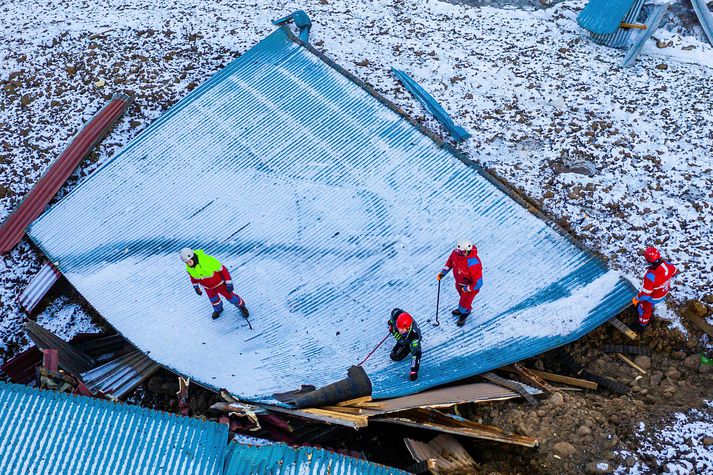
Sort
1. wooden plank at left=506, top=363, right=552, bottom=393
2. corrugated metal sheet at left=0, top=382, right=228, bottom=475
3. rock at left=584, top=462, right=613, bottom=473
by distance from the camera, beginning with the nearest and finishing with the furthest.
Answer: corrugated metal sheet at left=0, top=382, right=228, bottom=475 < rock at left=584, top=462, right=613, bottom=473 < wooden plank at left=506, top=363, right=552, bottom=393

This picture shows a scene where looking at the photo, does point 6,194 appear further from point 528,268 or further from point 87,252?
point 528,268

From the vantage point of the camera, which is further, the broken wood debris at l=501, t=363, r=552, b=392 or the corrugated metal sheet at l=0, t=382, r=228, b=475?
the broken wood debris at l=501, t=363, r=552, b=392

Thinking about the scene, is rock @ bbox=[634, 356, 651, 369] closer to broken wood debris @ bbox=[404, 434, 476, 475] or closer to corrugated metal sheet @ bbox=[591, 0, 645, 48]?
broken wood debris @ bbox=[404, 434, 476, 475]

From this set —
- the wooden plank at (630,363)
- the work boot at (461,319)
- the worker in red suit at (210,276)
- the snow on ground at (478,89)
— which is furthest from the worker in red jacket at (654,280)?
the worker in red suit at (210,276)

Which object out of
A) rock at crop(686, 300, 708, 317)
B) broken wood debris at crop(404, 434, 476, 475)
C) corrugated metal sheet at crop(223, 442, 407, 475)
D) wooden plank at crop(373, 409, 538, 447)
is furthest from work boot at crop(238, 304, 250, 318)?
rock at crop(686, 300, 708, 317)

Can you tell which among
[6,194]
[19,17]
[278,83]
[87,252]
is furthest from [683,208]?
[19,17]

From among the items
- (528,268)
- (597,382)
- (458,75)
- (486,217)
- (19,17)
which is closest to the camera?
(597,382)
